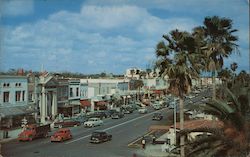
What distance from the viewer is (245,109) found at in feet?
26.2

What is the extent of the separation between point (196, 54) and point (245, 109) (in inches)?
178

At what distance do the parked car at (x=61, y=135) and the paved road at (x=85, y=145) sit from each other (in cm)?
14

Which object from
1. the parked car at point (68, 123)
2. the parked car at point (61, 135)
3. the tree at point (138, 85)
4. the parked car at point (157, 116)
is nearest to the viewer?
the parked car at point (61, 135)

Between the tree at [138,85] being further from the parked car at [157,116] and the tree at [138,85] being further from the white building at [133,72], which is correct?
the parked car at [157,116]

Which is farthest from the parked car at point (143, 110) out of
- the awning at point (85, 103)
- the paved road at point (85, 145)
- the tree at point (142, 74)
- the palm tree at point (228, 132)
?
the palm tree at point (228, 132)

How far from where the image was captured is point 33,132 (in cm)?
1153

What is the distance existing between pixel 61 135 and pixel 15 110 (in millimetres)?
1592

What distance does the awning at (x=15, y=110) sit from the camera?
10.6m

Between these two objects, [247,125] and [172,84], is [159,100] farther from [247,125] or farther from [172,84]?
[247,125]

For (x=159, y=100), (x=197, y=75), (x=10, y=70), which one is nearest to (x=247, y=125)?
(x=197, y=75)

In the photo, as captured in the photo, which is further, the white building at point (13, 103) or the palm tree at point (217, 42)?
the palm tree at point (217, 42)

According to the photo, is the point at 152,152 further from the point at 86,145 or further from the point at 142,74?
the point at 142,74

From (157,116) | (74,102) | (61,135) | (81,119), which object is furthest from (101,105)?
(61,135)

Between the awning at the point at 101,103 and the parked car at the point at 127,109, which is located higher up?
the awning at the point at 101,103
